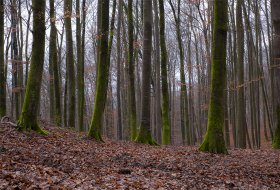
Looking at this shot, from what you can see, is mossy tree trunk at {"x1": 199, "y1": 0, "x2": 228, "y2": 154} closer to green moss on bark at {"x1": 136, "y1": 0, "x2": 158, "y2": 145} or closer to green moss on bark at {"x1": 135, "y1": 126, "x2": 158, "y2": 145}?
green moss on bark at {"x1": 135, "y1": 126, "x2": 158, "y2": 145}

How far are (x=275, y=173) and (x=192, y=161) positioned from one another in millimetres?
2199

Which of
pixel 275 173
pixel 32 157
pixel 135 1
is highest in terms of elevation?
pixel 135 1

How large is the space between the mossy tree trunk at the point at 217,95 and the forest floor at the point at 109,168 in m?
0.52

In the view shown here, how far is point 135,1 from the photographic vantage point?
26812 mm

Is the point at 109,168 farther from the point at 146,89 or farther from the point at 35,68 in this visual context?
the point at 146,89

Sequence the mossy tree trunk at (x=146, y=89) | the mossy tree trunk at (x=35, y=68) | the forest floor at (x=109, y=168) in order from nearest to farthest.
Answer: the forest floor at (x=109, y=168) → the mossy tree trunk at (x=35, y=68) → the mossy tree trunk at (x=146, y=89)

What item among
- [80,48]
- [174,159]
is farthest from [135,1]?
[174,159]

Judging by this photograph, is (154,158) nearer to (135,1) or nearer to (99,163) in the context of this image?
(99,163)

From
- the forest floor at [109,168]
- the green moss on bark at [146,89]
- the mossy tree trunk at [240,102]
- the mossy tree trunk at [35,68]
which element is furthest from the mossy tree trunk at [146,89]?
the mossy tree trunk at [35,68]

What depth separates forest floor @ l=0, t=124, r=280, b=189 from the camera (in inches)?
230

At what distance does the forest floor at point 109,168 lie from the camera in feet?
19.2

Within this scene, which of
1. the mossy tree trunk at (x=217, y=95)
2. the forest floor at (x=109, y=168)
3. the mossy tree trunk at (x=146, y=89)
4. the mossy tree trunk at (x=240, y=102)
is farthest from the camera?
the mossy tree trunk at (x=240, y=102)

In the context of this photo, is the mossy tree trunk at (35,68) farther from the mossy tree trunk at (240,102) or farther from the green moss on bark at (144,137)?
the mossy tree trunk at (240,102)

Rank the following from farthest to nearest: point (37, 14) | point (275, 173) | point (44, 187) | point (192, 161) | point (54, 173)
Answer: point (37, 14) < point (192, 161) < point (275, 173) < point (54, 173) < point (44, 187)
